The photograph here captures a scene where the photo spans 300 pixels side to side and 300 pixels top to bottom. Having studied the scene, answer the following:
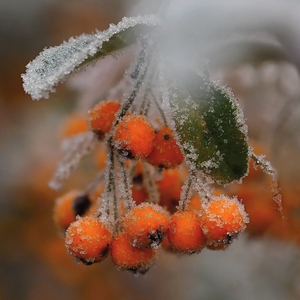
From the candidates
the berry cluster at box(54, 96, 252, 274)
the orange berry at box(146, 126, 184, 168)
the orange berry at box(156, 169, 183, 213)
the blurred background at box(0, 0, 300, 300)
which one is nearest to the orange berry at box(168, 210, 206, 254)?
the berry cluster at box(54, 96, 252, 274)

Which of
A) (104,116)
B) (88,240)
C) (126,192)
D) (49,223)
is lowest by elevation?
(88,240)

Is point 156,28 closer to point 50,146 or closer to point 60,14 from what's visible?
point 50,146

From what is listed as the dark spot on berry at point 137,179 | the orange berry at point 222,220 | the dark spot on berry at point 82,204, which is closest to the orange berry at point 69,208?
the dark spot on berry at point 82,204

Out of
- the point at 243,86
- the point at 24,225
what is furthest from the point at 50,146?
the point at 243,86

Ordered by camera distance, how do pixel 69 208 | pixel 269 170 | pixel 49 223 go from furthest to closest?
pixel 49 223
pixel 69 208
pixel 269 170

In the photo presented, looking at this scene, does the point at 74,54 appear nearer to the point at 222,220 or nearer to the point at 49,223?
the point at 222,220

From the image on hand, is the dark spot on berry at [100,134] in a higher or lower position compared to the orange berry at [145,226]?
higher

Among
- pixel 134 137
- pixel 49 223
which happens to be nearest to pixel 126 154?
pixel 134 137

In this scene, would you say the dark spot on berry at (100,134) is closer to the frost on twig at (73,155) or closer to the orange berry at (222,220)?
the frost on twig at (73,155)
